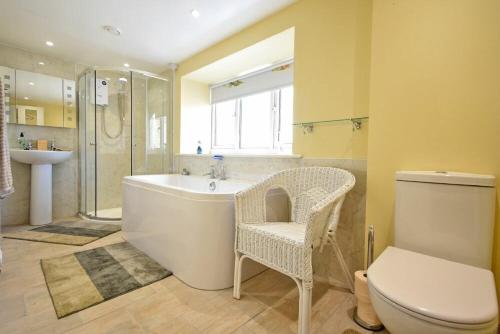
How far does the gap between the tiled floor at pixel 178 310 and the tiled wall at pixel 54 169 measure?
61.3 inches

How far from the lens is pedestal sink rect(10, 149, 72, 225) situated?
9.27 ft

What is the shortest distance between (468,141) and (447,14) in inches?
25.9

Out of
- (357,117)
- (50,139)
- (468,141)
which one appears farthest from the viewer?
(50,139)

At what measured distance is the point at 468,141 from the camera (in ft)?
3.77

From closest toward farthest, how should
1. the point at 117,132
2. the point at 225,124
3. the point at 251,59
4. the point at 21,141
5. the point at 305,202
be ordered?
the point at 305,202 → the point at 251,59 → the point at 21,141 → the point at 225,124 → the point at 117,132

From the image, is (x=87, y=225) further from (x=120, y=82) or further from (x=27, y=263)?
(x=120, y=82)

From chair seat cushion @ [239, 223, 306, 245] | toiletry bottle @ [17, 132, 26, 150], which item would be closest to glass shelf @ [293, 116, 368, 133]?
chair seat cushion @ [239, 223, 306, 245]

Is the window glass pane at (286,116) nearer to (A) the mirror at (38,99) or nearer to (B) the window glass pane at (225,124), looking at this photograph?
(B) the window glass pane at (225,124)

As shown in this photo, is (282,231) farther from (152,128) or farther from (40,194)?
(40,194)

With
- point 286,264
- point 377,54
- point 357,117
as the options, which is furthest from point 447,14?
point 286,264

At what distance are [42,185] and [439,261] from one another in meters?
3.90

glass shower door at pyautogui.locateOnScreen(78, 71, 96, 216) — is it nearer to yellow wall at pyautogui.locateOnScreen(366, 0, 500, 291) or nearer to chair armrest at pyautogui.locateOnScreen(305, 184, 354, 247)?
chair armrest at pyautogui.locateOnScreen(305, 184, 354, 247)

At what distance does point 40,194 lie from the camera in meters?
2.90

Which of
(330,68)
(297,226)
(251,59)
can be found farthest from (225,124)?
(297,226)
